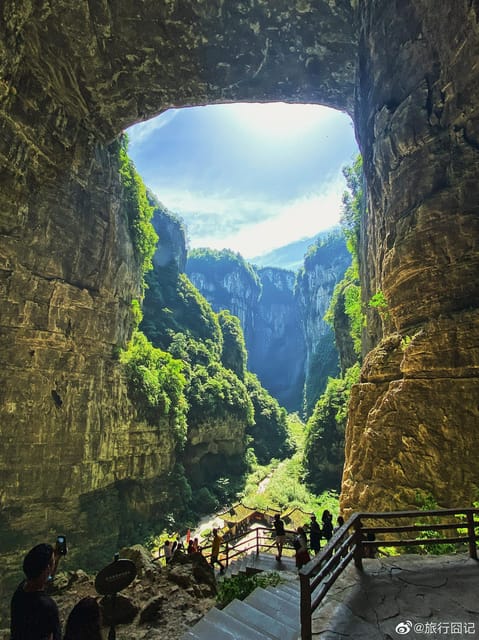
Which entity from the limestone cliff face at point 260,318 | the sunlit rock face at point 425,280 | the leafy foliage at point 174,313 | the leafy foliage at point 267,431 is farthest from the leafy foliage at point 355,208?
the limestone cliff face at point 260,318

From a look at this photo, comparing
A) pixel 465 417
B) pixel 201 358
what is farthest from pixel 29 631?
pixel 201 358

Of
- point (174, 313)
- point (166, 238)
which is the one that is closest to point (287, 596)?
point (174, 313)

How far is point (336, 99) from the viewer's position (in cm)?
1599

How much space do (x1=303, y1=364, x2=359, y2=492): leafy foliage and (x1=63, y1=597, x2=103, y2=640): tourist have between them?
27.1m

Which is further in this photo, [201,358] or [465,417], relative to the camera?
[201,358]

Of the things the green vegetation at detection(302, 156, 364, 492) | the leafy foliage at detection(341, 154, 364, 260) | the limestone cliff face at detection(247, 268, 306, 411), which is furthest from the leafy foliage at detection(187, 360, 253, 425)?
the limestone cliff face at detection(247, 268, 306, 411)

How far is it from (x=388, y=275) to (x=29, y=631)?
8954 mm

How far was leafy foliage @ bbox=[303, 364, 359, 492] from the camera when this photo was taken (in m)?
28.4

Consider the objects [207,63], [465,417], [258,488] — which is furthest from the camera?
[258,488]

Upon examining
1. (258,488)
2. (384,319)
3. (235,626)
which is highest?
(384,319)

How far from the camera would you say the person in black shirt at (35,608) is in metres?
2.16

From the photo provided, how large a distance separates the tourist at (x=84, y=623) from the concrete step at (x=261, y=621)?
199 centimetres

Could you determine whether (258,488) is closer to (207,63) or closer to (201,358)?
(201,358)

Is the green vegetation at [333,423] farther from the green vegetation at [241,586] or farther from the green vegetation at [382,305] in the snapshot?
the green vegetation at [241,586]
